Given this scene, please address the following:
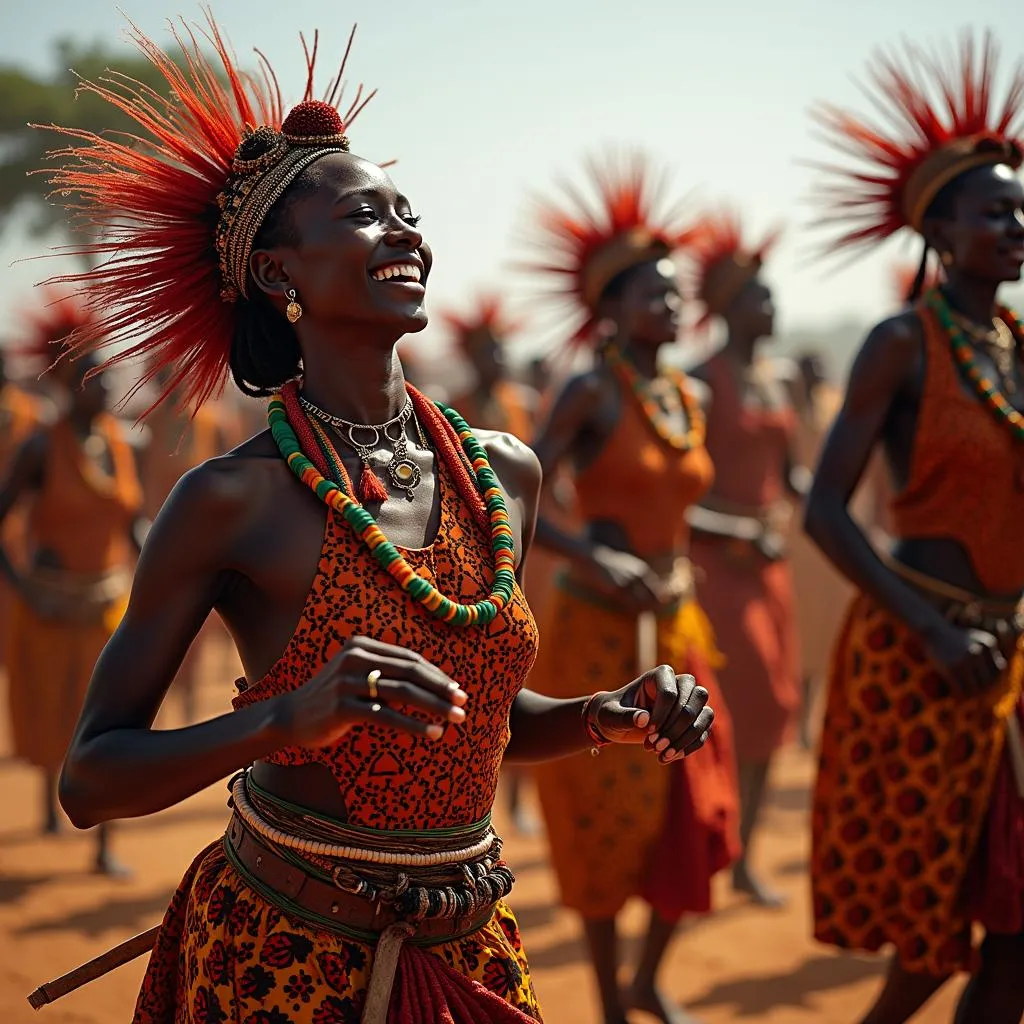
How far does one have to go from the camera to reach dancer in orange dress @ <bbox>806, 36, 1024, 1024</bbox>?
13.6 ft

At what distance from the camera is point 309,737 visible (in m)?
2.12

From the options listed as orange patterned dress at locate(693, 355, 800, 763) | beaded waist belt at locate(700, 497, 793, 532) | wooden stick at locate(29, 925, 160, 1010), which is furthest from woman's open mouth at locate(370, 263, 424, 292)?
beaded waist belt at locate(700, 497, 793, 532)

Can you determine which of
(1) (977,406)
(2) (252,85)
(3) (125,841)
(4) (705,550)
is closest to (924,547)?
(1) (977,406)

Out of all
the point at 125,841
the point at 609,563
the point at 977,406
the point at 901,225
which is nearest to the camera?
the point at 977,406

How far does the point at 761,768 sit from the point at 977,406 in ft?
11.3

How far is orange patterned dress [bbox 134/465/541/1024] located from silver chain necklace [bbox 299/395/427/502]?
124mm

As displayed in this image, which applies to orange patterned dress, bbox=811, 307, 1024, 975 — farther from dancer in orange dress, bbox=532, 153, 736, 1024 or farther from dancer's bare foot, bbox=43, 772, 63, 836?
dancer's bare foot, bbox=43, 772, 63, 836

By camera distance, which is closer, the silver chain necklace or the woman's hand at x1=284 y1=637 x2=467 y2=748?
the woman's hand at x1=284 y1=637 x2=467 y2=748

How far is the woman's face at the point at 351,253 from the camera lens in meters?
2.63

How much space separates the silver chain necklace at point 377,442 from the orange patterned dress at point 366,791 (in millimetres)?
124

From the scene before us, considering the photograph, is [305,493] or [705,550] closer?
[305,493]

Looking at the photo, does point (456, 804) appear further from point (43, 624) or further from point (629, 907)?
point (43, 624)

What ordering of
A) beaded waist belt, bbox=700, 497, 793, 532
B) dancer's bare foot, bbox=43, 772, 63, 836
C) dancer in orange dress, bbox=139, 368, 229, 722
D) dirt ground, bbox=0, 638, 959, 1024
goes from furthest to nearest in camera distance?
dancer in orange dress, bbox=139, 368, 229, 722
dancer's bare foot, bbox=43, 772, 63, 836
beaded waist belt, bbox=700, 497, 793, 532
dirt ground, bbox=0, 638, 959, 1024

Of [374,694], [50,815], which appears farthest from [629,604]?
[50,815]
